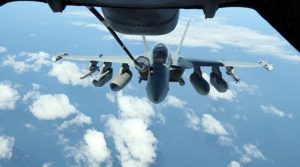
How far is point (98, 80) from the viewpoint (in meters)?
25.4

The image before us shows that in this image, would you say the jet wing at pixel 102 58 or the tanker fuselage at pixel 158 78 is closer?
the tanker fuselage at pixel 158 78

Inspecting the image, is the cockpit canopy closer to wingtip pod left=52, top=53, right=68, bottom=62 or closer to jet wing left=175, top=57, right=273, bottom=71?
jet wing left=175, top=57, right=273, bottom=71

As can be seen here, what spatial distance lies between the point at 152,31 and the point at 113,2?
48.7 inches

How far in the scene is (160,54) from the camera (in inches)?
1006

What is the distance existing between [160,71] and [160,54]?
1.43 m

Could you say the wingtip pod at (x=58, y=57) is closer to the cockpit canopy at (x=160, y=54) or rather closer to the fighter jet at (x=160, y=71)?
the fighter jet at (x=160, y=71)

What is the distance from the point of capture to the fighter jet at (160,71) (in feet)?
78.8

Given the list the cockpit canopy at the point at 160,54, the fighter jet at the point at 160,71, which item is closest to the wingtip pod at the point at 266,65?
the fighter jet at the point at 160,71

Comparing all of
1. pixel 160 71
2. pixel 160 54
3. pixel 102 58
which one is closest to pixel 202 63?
pixel 160 54

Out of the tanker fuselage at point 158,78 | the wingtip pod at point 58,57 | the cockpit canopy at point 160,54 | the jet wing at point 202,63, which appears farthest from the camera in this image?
the jet wing at point 202,63

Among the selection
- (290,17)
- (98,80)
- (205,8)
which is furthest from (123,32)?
(98,80)

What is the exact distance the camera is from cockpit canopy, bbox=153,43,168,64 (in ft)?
83.1

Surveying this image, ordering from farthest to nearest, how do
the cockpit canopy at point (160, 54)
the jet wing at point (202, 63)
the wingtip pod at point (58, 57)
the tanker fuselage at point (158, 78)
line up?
the jet wing at point (202, 63) < the wingtip pod at point (58, 57) < the cockpit canopy at point (160, 54) < the tanker fuselage at point (158, 78)

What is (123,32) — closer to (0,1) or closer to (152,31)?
(152,31)
